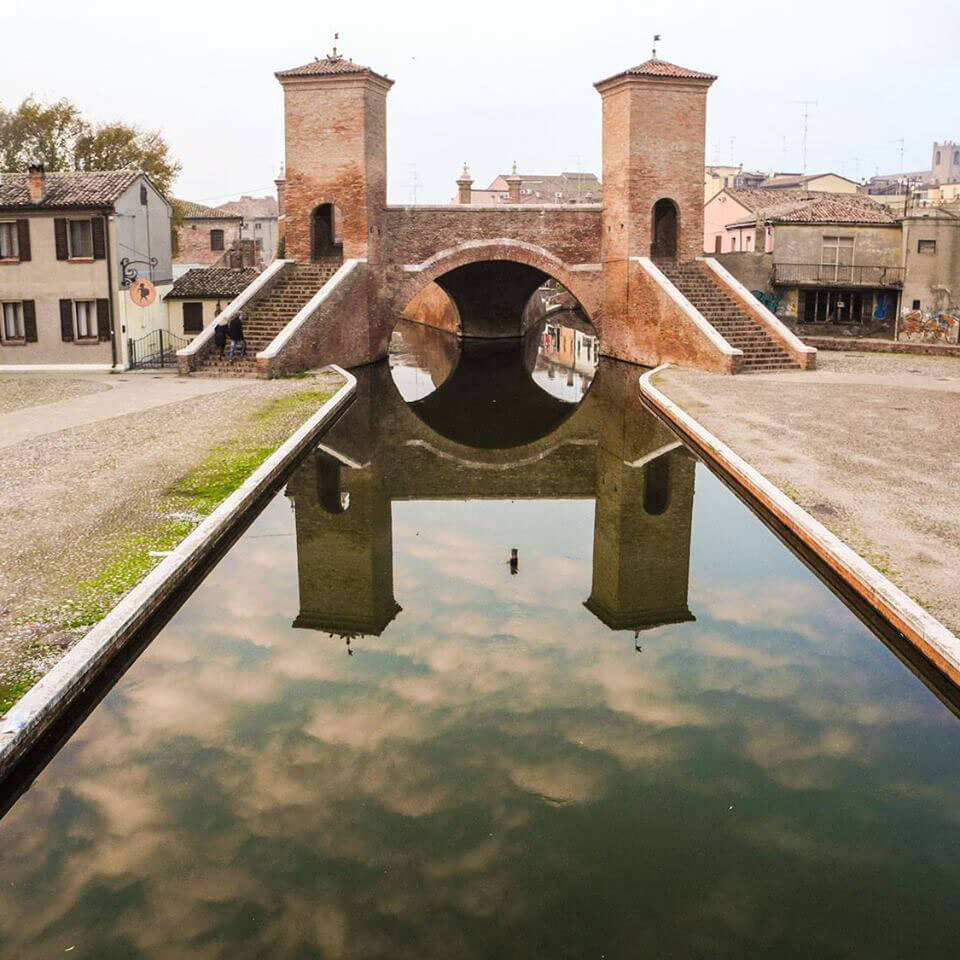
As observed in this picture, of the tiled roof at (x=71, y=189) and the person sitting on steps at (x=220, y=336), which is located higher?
the tiled roof at (x=71, y=189)

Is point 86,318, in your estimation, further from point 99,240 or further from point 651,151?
point 651,151

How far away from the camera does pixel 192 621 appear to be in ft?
30.5

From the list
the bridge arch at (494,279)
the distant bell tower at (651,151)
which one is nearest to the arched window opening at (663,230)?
the distant bell tower at (651,151)

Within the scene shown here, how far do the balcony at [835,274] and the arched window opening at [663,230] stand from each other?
5165mm

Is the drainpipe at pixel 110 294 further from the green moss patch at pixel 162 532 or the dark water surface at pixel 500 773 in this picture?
the dark water surface at pixel 500 773

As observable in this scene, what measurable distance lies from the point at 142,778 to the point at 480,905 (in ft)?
8.11

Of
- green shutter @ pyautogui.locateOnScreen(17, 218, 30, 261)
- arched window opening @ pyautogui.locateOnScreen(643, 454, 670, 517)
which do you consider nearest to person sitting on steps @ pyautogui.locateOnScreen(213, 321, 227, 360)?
green shutter @ pyautogui.locateOnScreen(17, 218, 30, 261)

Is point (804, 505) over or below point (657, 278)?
below

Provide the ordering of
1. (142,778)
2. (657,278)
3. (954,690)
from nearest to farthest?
(142,778)
(954,690)
(657,278)

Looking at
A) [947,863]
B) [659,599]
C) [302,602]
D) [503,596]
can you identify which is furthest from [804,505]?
[947,863]

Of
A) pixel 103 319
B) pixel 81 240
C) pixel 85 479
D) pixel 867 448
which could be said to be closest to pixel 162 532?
pixel 85 479

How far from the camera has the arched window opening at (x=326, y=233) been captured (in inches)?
1230

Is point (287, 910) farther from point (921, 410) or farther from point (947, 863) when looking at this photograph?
point (921, 410)

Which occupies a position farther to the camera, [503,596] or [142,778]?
Result: [503,596]
